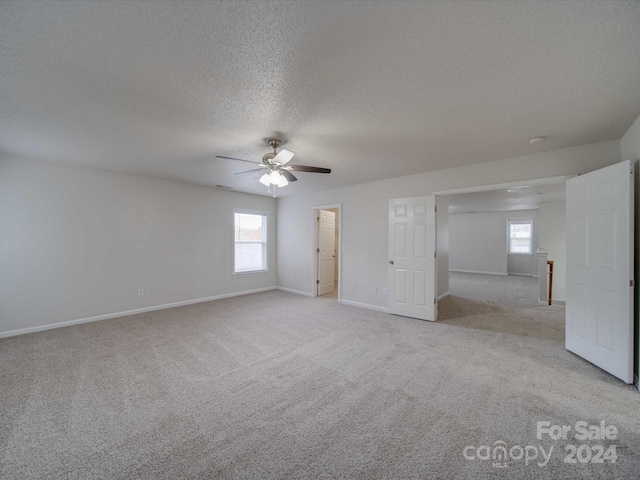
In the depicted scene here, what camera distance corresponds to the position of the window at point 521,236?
30.2ft

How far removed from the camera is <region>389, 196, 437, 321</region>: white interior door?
425 cm

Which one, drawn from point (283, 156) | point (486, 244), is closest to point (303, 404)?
point (283, 156)

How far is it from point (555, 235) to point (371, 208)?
5.16 m

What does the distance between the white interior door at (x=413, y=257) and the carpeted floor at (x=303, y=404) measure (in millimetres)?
760

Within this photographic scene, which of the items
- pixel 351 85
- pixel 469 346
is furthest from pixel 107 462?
pixel 469 346

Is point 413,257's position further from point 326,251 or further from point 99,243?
point 99,243

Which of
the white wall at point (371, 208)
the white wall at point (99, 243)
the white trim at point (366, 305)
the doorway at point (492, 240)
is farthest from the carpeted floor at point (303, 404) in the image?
the doorway at point (492, 240)

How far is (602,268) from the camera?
8.77ft

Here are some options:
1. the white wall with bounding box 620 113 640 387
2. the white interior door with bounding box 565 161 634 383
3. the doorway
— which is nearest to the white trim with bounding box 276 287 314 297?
the white interior door with bounding box 565 161 634 383

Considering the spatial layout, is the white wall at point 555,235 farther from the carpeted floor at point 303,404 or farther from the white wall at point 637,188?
the white wall at point 637,188

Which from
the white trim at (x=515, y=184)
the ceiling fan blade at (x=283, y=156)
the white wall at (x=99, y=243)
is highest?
the ceiling fan blade at (x=283, y=156)

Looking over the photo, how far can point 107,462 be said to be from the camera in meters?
1.56

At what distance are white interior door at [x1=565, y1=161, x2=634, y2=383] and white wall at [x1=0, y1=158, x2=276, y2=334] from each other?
6.04m

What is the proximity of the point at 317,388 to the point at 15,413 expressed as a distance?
2407 millimetres
